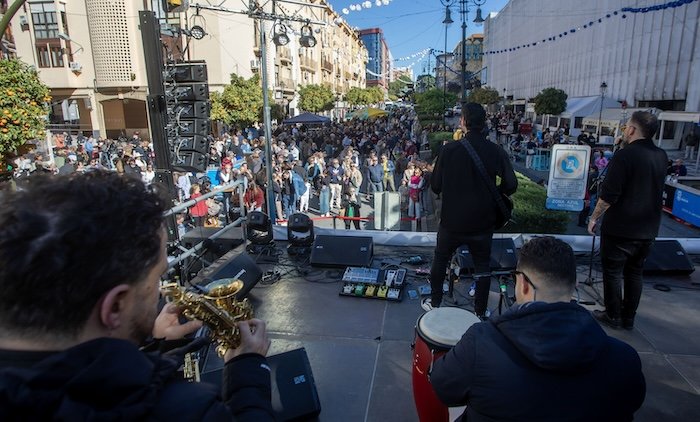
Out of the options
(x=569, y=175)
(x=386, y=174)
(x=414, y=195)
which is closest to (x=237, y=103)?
(x=386, y=174)

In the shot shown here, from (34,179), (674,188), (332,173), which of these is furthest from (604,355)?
(674,188)

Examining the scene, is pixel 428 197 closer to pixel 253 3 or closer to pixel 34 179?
pixel 253 3

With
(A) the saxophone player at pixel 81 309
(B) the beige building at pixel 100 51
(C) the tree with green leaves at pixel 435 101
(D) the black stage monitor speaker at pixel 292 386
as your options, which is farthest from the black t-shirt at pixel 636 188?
(C) the tree with green leaves at pixel 435 101

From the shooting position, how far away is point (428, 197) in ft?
48.1

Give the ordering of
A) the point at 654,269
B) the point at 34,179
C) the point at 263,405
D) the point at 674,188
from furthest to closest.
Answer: the point at 674,188 → the point at 654,269 → the point at 263,405 → the point at 34,179

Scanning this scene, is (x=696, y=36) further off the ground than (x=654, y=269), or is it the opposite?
(x=696, y=36)

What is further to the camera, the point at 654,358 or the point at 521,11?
the point at 521,11

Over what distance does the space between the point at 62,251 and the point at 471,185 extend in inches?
133

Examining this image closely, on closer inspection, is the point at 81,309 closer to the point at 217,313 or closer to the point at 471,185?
the point at 217,313

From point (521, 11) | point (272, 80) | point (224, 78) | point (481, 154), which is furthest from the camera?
point (521, 11)

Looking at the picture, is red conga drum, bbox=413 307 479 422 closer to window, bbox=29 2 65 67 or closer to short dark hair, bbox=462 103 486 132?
short dark hair, bbox=462 103 486 132

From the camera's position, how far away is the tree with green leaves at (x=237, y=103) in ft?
84.6

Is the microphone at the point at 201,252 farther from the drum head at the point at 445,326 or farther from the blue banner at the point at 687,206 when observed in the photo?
the blue banner at the point at 687,206

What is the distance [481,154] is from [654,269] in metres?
3.41
